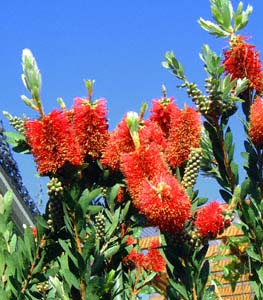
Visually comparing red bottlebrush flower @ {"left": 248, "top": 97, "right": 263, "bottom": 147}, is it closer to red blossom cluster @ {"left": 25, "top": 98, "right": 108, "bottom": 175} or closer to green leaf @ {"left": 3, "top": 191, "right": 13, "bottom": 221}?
red blossom cluster @ {"left": 25, "top": 98, "right": 108, "bottom": 175}

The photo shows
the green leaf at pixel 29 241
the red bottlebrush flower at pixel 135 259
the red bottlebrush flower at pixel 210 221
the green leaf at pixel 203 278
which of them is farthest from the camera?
the red bottlebrush flower at pixel 135 259

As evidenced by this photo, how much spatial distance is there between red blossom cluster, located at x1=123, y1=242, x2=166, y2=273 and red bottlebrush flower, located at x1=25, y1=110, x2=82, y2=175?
0.76 m

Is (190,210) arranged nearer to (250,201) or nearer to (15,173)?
(250,201)

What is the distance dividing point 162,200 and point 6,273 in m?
0.80

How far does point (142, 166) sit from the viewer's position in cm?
254

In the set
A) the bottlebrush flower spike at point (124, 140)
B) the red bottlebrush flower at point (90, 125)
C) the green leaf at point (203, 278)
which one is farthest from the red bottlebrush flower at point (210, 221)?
the red bottlebrush flower at point (90, 125)

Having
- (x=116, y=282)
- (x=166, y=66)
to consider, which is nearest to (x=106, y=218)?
(x=116, y=282)

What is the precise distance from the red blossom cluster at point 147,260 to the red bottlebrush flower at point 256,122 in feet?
2.25

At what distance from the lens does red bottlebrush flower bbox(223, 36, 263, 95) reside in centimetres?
303

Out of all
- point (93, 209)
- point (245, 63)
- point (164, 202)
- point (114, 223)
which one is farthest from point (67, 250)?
point (245, 63)

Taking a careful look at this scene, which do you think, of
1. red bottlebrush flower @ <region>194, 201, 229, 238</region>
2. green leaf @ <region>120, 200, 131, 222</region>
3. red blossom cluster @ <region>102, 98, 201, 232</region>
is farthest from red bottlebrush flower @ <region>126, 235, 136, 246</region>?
red bottlebrush flower @ <region>194, 201, 229, 238</region>

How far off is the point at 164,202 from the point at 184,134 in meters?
0.36

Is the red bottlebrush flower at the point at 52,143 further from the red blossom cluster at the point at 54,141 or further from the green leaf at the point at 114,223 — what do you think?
the green leaf at the point at 114,223

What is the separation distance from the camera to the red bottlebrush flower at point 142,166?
254 centimetres
